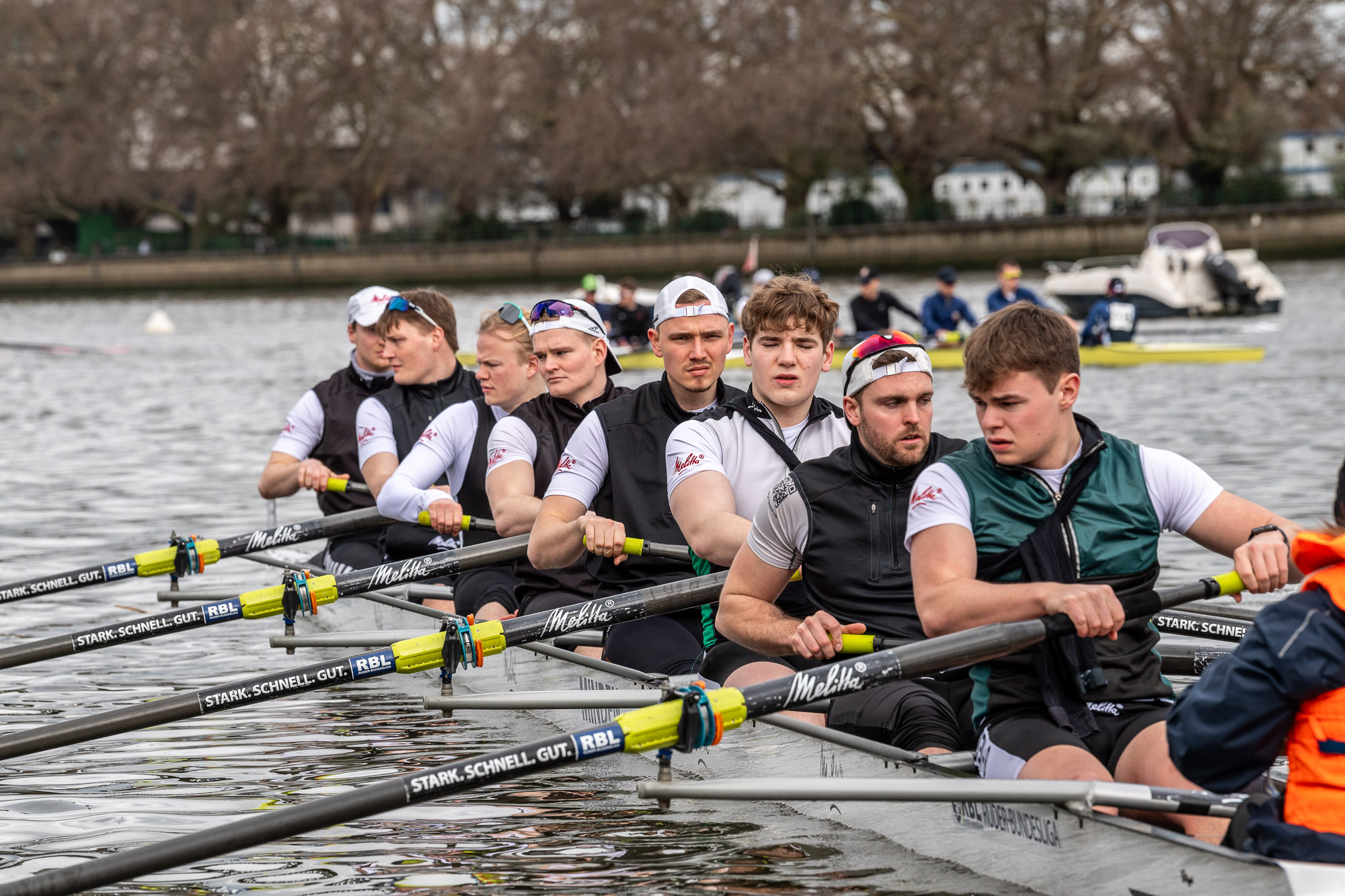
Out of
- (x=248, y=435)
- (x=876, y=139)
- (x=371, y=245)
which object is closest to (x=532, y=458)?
(x=248, y=435)

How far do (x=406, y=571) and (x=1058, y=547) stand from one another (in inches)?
151

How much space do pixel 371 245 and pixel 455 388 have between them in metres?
61.9

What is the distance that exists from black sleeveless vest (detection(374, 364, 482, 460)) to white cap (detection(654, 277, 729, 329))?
293 cm

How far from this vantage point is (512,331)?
26.5 ft

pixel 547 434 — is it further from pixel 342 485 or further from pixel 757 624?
pixel 757 624

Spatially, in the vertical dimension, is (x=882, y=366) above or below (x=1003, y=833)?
above

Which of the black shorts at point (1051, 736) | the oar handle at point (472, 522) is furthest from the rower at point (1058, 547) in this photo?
the oar handle at point (472, 522)

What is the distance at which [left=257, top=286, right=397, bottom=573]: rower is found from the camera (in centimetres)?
955

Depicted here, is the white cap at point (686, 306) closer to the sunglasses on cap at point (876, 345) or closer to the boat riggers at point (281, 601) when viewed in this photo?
the sunglasses on cap at point (876, 345)

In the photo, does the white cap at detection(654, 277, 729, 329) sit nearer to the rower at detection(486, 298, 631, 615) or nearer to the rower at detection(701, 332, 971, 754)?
the rower at detection(486, 298, 631, 615)

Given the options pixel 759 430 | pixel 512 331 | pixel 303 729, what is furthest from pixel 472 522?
pixel 759 430

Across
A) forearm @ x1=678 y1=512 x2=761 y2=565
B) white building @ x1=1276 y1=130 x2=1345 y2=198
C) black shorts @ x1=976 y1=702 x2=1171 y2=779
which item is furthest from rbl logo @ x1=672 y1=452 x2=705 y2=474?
white building @ x1=1276 y1=130 x2=1345 y2=198

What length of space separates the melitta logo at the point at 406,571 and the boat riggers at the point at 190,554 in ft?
4.33

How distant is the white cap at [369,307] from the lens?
9469 mm
